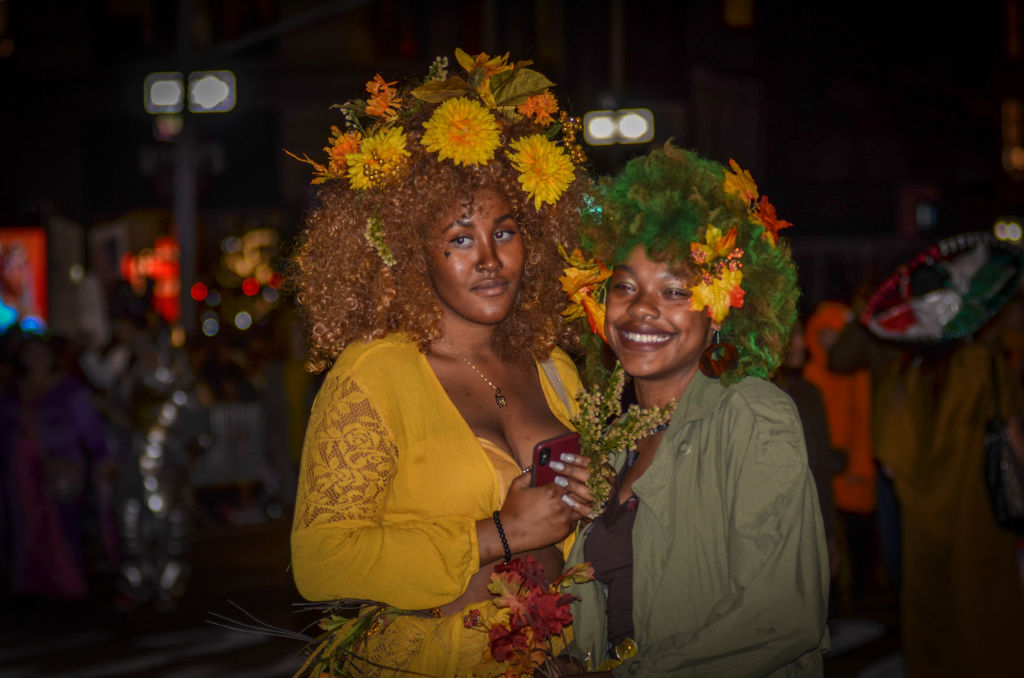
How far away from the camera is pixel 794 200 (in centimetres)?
1875

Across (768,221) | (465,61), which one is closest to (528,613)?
(768,221)

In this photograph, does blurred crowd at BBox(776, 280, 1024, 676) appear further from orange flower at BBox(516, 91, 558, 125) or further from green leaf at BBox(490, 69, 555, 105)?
green leaf at BBox(490, 69, 555, 105)

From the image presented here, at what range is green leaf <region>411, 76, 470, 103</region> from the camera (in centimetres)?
330

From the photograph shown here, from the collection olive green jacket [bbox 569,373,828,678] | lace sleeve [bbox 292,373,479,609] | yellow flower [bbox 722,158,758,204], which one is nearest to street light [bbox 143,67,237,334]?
lace sleeve [bbox 292,373,479,609]

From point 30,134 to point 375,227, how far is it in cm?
2203

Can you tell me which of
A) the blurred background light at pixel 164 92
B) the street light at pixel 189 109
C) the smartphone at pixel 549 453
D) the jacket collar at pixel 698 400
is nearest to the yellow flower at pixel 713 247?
the jacket collar at pixel 698 400

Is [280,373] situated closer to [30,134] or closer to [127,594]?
[127,594]

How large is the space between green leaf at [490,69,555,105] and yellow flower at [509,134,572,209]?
0.12 meters

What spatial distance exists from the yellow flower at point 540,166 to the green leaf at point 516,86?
0.12m

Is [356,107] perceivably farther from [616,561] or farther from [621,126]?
[621,126]

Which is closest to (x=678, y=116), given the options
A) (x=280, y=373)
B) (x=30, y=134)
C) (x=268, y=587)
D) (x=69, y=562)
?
(x=280, y=373)

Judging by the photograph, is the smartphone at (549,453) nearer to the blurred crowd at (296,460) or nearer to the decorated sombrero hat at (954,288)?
the blurred crowd at (296,460)

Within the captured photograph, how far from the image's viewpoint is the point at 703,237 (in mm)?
2908

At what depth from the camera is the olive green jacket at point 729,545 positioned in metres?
2.62
